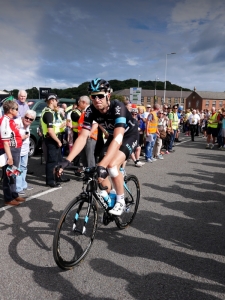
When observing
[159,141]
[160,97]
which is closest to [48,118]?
[159,141]

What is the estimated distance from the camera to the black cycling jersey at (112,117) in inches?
135

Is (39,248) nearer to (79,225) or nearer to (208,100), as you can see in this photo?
(79,225)

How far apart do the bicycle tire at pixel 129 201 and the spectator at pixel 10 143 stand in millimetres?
2075

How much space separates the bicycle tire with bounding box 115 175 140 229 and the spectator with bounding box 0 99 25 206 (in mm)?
2075

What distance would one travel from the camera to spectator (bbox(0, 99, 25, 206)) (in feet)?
15.1

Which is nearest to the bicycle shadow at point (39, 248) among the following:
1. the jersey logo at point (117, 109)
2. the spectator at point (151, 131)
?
the jersey logo at point (117, 109)

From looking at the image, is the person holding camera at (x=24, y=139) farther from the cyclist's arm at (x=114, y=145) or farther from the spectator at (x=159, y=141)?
the spectator at (x=159, y=141)

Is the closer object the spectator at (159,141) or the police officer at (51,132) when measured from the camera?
the police officer at (51,132)

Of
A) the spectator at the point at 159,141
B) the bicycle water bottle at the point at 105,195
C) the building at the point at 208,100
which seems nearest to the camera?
the bicycle water bottle at the point at 105,195

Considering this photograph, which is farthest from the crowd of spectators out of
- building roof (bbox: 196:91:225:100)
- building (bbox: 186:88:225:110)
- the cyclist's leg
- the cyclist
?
building roof (bbox: 196:91:225:100)

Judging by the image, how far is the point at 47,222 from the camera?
428 cm

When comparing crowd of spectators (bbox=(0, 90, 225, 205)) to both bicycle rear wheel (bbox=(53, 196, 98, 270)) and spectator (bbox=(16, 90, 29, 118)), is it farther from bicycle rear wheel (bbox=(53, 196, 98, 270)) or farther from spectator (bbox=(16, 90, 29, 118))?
bicycle rear wheel (bbox=(53, 196, 98, 270))

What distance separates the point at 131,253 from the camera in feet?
11.3

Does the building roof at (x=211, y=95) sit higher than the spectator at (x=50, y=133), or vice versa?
the building roof at (x=211, y=95)
